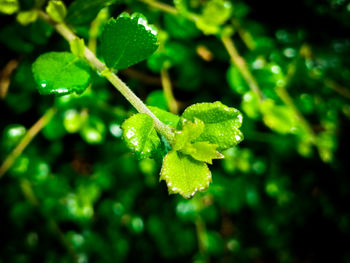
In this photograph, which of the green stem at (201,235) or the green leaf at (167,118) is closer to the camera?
the green leaf at (167,118)

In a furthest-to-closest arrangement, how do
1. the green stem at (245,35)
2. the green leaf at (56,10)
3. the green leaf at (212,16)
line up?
the green stem at (245,35), the green leaf at (212,16), the green leaf at (56,10)

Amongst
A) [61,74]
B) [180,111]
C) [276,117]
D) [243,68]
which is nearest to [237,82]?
[243,68]

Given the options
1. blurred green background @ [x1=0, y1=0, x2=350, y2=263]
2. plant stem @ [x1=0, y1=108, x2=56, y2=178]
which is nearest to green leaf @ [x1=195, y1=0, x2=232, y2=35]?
blurred green background @ [x1=0, y1=0, x2=350, y2=263]

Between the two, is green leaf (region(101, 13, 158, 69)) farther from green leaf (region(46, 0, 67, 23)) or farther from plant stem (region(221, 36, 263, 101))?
plant stem (region(221, 36, 263, 101))

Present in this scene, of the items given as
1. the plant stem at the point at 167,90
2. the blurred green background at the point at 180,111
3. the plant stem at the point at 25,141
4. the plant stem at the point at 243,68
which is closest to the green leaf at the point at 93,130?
the blurred green background at the point at 180,111

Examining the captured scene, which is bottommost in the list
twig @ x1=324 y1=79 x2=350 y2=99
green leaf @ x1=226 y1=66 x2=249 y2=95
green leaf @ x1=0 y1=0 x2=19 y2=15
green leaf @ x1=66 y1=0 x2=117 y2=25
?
twig @ x1=324 y1=79 x2=350 y2=99

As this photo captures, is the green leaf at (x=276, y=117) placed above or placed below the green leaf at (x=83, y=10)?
below

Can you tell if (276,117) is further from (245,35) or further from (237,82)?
(245,35)

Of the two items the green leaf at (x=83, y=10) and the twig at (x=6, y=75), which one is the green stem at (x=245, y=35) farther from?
the twig at (x=6, y=75)
